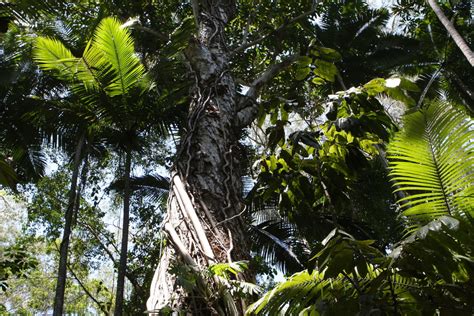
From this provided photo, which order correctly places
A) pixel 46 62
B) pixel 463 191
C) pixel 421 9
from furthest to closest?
pixel 421 9 < pixel 46 62 < pixel 463 191

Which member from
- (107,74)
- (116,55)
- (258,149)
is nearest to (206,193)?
(116,55)

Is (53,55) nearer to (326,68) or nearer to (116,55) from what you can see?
(116,55)

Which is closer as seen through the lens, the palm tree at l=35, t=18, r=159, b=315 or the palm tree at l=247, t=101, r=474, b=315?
the palm tree at l=247, t=101, r=474, b=315

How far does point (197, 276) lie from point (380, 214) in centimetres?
642

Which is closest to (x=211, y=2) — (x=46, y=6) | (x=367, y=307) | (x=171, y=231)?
(x=46, y=6)

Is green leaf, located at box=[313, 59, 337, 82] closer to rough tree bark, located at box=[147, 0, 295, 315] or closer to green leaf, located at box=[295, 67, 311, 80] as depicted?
green leaf, located at box=[295, 67, 311, 80]

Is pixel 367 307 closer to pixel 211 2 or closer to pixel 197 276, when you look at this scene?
pixel 197 276

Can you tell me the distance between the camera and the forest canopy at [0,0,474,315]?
4.94 feet

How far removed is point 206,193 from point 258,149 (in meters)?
5.84

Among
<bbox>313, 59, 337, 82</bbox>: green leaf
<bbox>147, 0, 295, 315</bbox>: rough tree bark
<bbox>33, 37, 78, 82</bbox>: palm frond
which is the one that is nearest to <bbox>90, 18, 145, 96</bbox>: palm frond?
<bbox>33, 37, 78, 82</bbox>: palm frond

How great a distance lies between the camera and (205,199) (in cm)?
242

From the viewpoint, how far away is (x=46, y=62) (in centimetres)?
425

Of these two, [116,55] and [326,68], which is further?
[116,55]

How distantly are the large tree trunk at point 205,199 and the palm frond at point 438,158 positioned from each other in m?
0.87
